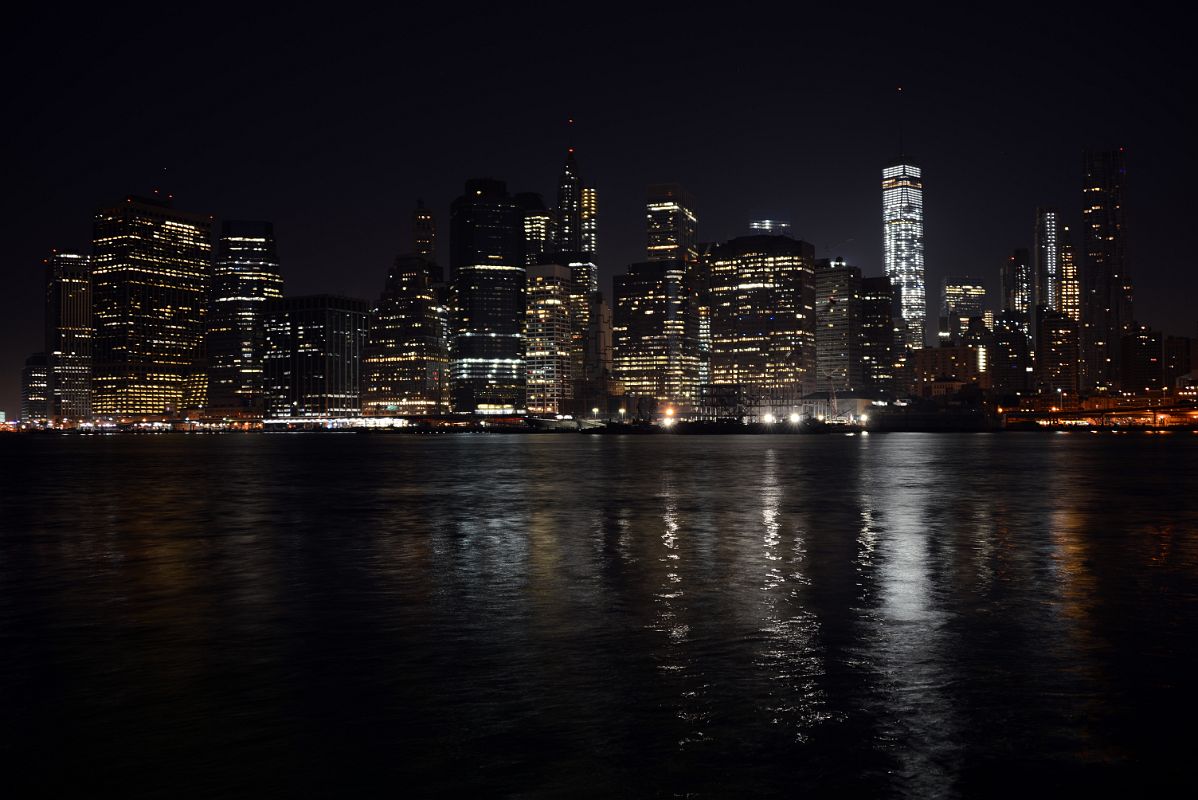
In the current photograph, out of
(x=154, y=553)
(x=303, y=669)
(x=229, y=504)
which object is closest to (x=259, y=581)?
(x=154, y=553)

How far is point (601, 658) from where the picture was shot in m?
18.7

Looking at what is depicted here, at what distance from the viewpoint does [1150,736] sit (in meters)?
13.7

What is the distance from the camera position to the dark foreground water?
41.5 feet

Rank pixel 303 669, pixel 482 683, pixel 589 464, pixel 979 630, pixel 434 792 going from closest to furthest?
pixel 434 792 < pixel 482 683 < pixel 303 669 < pixel 979 630 < pixel 589 464

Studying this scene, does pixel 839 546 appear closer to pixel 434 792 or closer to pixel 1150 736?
pixel 1150 736

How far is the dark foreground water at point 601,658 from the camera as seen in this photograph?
498 inches

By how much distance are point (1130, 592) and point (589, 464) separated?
8622 centimetres

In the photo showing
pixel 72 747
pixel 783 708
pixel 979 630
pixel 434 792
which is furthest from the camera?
pixel 979 630

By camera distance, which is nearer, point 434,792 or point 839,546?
point 434,792

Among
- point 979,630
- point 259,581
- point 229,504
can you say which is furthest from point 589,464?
point 979,630

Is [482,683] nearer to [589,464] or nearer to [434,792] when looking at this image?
[434,792]

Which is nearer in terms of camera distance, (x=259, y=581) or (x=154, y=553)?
(x=259, y=581)

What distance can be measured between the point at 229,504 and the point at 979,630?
4954 cm

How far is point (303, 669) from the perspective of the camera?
59.5 feet
